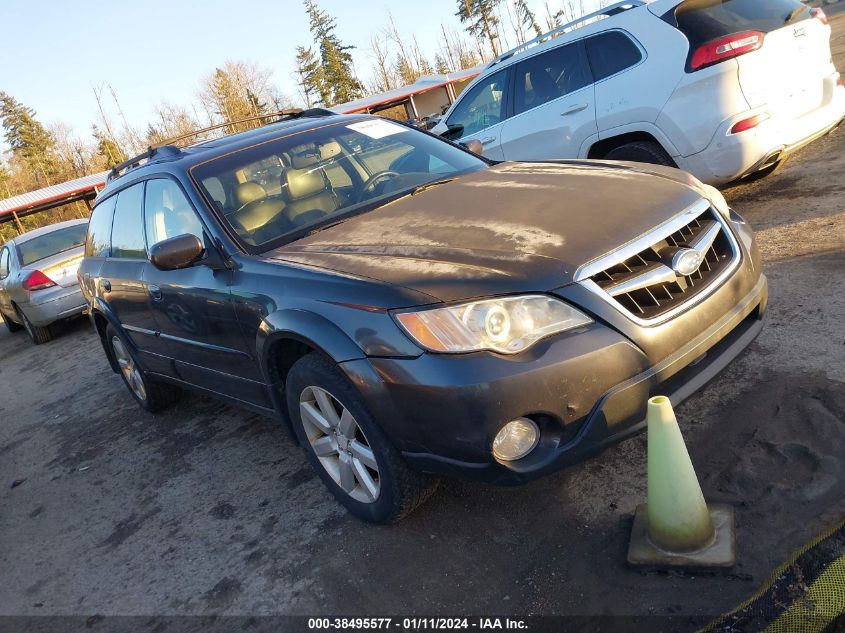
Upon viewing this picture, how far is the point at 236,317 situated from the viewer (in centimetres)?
339

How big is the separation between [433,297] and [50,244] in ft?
31.3

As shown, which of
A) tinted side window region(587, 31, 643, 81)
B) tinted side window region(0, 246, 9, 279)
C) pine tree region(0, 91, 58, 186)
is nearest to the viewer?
tinted side window region(587, 31, 643, 81)

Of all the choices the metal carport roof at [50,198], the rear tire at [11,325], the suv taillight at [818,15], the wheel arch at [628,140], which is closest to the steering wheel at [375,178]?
the wheel arch at [628,140]

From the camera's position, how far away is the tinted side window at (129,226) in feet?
14.8

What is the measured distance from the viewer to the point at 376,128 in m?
4.45

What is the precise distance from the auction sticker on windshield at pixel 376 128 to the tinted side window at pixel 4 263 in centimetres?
871

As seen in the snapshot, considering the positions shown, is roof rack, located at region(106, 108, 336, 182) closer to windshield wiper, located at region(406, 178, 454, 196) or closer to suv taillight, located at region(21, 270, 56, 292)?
windshield wiper, located at region(406, 178, 454, 196)

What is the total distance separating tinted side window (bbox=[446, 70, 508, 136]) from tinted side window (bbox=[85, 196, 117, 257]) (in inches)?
141

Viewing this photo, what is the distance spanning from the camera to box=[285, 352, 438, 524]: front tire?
276 cm

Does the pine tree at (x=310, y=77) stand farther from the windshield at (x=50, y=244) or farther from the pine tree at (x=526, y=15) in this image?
the windshield at (x=50, y=244)

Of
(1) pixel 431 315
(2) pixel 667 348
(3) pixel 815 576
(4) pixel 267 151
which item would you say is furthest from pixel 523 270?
(4) pixel 267 151

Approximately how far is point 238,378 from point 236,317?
443mm

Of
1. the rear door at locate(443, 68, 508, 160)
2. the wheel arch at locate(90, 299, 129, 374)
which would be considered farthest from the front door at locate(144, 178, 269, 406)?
the rear door at locate(443, 68, 508, 160)

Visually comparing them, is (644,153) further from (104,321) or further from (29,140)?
(29,140)
